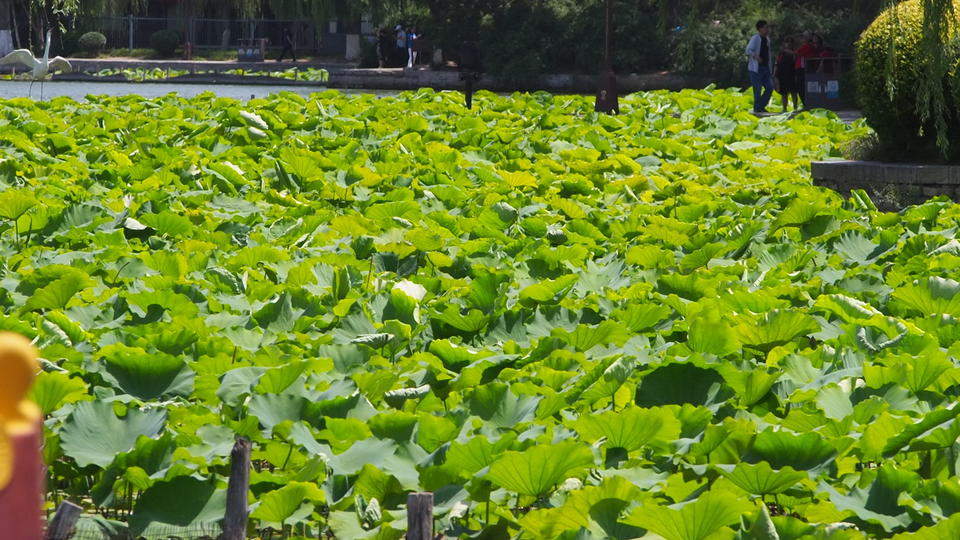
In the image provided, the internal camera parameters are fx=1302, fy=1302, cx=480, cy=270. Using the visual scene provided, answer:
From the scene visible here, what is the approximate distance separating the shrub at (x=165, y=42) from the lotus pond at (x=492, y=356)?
1234 inches

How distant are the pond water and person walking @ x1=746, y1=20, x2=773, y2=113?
1014 cm

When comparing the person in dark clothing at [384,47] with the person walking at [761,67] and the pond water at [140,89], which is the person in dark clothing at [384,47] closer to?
the pond water at [140,89]

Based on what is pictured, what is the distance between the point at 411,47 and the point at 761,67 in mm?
17511

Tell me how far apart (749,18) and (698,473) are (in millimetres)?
25533

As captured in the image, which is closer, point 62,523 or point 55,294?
point 62,523

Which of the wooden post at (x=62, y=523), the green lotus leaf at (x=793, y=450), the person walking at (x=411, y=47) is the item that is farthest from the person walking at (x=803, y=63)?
the person walking at (x=411, y=47)

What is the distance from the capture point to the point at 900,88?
21.2 ft

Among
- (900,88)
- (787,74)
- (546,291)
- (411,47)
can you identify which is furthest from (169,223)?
(411,47)

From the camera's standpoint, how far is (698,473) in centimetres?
211

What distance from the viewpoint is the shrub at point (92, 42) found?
36312mm

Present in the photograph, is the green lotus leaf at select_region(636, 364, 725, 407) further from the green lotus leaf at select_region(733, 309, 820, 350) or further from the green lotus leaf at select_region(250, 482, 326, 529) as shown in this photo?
the green lotus leaf at select_region(250, 482, 326, 529)

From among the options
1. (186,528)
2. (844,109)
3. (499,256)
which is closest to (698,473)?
(186,528)

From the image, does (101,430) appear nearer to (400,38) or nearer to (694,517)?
(694,517)

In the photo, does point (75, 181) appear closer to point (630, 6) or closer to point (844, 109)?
point (844, 109)
